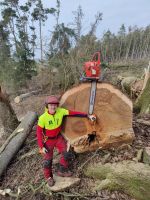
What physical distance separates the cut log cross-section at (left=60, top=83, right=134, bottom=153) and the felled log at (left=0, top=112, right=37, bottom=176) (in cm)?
169

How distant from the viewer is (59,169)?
413cm

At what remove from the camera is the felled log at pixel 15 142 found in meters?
5.21

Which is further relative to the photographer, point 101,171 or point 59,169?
point 59,169

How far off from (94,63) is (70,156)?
170 cm

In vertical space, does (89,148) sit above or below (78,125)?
below

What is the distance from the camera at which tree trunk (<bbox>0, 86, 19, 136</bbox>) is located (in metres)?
6.57

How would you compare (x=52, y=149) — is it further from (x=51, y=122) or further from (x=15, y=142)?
(x=15, y=142)

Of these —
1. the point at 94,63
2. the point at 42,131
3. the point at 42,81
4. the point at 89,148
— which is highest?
the point at 94,63

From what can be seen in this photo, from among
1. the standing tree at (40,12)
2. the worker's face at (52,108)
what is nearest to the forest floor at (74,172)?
the worker's face at (52,108)

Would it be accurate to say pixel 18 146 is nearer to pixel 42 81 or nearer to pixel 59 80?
pixel 59 80

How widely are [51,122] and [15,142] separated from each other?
2003 mm

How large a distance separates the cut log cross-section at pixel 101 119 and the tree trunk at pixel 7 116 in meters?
2.81

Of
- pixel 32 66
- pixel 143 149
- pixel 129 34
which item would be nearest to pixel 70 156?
pixel 143 149

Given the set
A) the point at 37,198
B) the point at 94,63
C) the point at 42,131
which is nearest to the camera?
the point at 37,198
